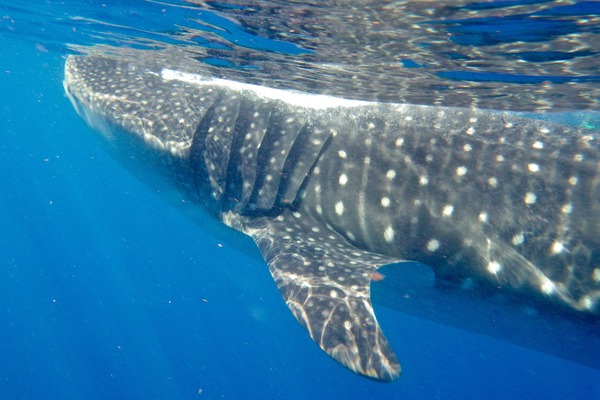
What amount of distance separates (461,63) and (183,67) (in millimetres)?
6512

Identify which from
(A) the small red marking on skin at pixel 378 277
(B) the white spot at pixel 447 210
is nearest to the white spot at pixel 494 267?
(B) the white spot at pixel 447 210

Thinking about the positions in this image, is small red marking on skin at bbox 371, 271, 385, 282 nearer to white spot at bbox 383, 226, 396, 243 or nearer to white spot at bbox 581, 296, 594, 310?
white spot at bbox 383, 226, 396, 243

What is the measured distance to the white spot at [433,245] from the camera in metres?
4.69

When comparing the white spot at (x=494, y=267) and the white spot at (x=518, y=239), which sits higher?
the white spot at (x=518, y=239)

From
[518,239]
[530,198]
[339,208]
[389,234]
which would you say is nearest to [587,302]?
[518,239]

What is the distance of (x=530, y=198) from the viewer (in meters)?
4.50

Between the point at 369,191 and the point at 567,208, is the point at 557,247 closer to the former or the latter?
the point at 567,208

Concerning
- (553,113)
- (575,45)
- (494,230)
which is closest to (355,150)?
(494,230)

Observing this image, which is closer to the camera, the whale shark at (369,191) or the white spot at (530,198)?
the whale shark at (369,191)

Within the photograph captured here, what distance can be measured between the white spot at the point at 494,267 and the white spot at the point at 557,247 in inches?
21.5

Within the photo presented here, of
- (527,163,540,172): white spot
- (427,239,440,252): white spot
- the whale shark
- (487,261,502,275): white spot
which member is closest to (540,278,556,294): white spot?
the whale shark

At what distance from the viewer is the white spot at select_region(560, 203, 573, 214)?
431 cm

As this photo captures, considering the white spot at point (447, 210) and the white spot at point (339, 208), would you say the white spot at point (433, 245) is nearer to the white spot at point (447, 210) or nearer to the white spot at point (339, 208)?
the white spot at point (447, 210)

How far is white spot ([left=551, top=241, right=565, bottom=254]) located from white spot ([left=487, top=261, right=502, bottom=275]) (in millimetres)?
545
